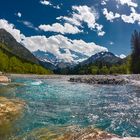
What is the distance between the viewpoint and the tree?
470 feet

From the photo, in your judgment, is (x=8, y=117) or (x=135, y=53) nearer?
(x=8, y=117)

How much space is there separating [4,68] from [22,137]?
162611 mm

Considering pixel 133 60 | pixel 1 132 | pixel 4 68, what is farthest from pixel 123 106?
pixel 4 68

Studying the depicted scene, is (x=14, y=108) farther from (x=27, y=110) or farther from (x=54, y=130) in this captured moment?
(x=54, y=130)

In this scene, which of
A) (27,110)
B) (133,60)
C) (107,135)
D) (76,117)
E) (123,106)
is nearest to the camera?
(107,135)

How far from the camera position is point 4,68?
178250 mm

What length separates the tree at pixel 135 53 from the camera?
14338cm

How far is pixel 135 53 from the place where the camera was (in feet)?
495

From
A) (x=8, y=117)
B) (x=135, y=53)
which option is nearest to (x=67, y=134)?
(x=8, y=117)

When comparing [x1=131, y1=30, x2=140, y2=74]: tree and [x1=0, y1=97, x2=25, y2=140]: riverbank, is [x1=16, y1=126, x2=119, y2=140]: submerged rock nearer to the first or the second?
[x1=0, y1=97, x2=25, y2=140]: riverbank

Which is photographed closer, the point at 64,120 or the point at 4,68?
the point at 64,120

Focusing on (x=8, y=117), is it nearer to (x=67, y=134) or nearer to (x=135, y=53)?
(x=67, y=134)

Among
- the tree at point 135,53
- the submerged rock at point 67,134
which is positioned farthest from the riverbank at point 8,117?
the tree at point 135,53

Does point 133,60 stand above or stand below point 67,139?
above
